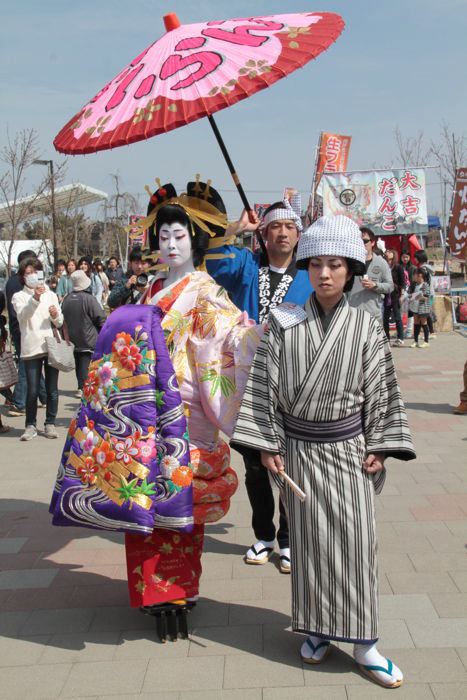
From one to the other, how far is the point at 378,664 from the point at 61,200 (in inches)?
996

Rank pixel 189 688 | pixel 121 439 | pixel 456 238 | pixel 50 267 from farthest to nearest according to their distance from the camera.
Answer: pixel 50 267
pixel 456 238
pixel 121 439
pixel 189 688

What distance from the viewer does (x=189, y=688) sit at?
9.51 ft

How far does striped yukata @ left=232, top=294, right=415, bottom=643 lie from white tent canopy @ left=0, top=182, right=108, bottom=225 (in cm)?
1392

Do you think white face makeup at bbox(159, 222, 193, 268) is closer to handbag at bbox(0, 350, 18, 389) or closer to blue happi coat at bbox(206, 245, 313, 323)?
blue happi coat at bbox(206, 245, 313, 323)

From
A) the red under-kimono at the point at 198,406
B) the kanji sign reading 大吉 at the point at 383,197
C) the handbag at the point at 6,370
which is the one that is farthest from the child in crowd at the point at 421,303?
the red under-kimono at the point at 198,406

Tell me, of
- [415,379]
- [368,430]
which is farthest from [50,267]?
[368,430]

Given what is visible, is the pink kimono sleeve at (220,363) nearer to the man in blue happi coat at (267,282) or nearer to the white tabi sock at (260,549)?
the man in blue happi coat at (267,282)

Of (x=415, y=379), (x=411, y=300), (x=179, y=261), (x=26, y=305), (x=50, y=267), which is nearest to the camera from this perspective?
(x=179, y=261)

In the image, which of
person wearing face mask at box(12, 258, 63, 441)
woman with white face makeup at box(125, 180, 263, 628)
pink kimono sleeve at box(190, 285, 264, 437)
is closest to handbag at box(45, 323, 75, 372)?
person wearing face mask at box(12, 258, 63, 441)

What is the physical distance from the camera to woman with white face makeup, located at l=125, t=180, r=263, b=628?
3.32 m

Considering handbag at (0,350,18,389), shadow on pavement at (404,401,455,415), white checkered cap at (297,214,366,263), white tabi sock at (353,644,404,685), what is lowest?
shadow on pavement at (404,401,455,415)

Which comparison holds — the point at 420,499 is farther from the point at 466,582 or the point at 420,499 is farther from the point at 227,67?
the point at 227,67

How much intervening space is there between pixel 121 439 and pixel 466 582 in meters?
1.84

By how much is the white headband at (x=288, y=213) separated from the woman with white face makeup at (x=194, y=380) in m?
0.58
